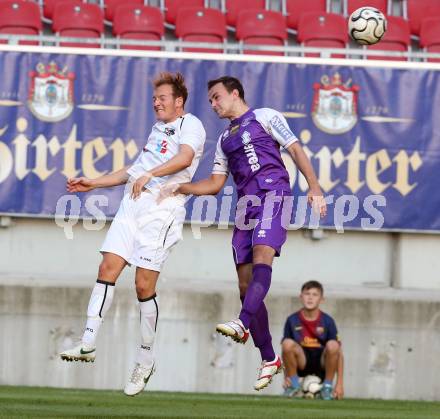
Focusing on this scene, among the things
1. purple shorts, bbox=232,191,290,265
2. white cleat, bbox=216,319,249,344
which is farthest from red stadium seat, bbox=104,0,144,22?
white cleat, bbox=216,319,249,344

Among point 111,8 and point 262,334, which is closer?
point 262,334

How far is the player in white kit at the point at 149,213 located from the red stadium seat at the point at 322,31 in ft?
22.0

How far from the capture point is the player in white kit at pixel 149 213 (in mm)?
9258

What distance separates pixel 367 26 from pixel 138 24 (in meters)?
4.77

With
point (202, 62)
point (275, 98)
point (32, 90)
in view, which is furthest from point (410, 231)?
point (32, 90)

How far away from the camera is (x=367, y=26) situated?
37.8ft

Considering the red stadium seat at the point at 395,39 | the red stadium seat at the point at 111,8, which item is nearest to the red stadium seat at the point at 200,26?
the red stadium seat at the point at 111,8

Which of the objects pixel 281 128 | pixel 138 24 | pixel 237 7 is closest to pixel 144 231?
pixel 281 128

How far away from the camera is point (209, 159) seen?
46.4 feet

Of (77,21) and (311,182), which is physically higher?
(77,21)

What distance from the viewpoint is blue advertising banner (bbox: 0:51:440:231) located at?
1418cm

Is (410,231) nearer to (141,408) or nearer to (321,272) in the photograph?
(321,272)

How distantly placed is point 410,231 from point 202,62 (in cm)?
304

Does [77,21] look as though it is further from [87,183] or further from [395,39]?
[87,183]
